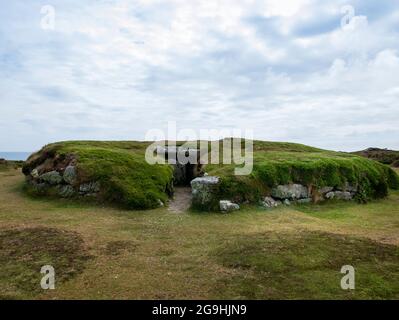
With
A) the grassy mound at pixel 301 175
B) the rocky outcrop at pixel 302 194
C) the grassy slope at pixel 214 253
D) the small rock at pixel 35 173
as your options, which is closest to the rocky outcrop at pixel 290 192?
the rocky outcrop at pixel 302 194

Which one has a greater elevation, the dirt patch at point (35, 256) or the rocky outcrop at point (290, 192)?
the rocky outcrop at point (290, 192)

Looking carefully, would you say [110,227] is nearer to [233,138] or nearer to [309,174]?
[309,174]

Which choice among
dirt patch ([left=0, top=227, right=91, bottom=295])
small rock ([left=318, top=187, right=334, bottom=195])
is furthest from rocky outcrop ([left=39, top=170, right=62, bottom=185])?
small rock ([left=318, top=187, right=334, bottom=195])

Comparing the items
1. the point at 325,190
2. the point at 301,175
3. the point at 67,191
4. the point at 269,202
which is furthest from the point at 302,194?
the point at 67,191

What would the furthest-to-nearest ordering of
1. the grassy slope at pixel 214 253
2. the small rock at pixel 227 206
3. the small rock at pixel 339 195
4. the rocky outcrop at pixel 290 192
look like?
the small rock at pixel 339 195
the rocky outcrop at pixel 290 192
the small rock at pixel 227 206
the grassy slope at pixel 214 253

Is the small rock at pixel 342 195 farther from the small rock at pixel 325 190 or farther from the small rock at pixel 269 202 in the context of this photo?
the small rock at pixel 269 202

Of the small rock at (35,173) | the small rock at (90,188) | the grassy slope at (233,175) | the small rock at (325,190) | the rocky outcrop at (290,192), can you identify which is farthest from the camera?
the small rock at (35,173)

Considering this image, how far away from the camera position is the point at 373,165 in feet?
128

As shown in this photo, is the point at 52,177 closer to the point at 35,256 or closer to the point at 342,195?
the point at 35,256

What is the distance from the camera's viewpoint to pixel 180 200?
3228 cm

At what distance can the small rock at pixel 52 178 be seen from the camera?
105 feet

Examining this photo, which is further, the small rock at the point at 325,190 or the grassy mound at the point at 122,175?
the small rock at the point at 325,190

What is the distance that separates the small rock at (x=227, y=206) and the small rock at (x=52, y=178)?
1524 cm
